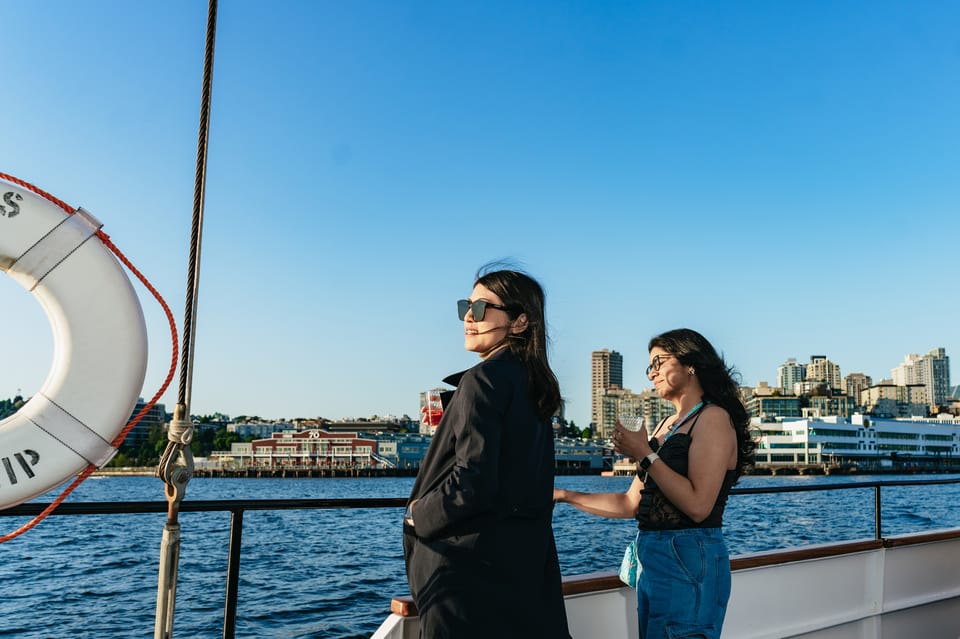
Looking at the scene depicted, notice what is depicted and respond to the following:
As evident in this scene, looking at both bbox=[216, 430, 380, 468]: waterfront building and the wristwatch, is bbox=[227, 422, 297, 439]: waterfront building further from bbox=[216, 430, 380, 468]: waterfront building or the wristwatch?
the wristwatch

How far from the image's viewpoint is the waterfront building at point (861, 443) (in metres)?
68.4

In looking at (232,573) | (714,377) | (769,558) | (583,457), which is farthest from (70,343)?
(583,457)

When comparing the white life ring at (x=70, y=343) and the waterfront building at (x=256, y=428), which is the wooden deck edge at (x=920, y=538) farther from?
the waterfront building at (x=256, y=428)

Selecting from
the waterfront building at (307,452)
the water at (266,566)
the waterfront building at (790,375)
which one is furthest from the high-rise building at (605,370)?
the water at (266,566)

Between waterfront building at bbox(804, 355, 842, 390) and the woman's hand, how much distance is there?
449 feet

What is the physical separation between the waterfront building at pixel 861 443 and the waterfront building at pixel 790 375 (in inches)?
2415

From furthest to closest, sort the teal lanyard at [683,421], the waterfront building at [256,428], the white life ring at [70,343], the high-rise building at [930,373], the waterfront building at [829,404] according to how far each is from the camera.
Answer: the high-rise building at [930,373], the waterfront building at [256,428], the waterfront building at [829,404], the teal lanyard at [683,421], the white life ring at [70,343]

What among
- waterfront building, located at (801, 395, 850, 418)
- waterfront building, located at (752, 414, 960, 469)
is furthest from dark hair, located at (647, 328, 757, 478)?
waterfront building, located at (801, 395, 850, 418)

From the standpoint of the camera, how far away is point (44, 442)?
4.49 feet

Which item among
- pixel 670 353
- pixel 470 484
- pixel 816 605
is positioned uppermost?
pixel 670 353

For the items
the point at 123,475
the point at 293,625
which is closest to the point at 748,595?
the point at 293,625

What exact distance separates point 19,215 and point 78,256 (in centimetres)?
13

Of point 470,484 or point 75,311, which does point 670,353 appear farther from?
point 75,311

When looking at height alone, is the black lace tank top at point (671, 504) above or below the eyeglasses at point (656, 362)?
below
